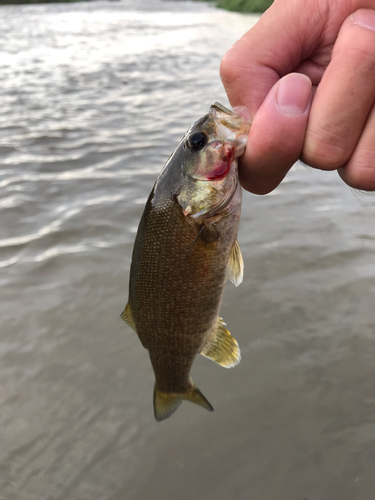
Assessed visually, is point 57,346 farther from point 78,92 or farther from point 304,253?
point 78,92

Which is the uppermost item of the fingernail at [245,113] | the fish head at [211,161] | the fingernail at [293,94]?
the fingernail at [293,94]

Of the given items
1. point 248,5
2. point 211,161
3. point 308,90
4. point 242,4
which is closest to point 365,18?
point 308,90

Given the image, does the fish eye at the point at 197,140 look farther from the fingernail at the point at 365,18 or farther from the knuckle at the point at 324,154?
the fingernail at the point at 365,18

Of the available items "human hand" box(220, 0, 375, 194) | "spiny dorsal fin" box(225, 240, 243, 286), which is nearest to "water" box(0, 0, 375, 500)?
"spiny dorsal fin" box(225, 240, 243, 286)

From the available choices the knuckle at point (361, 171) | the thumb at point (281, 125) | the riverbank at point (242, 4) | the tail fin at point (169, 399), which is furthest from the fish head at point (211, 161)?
the riverbank at point (242, 4)

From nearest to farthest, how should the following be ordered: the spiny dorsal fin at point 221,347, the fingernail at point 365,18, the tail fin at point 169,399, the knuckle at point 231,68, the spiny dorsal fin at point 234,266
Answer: the fingernail at point 365,18
the knuckle at point 231,68
the spiny dorsal fin at point 234,266
the spiny dorsal fin at point 221,347
the tail fin at point 169,399

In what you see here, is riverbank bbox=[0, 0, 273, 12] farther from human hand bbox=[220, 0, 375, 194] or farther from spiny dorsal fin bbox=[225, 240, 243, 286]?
spiny dorsal fin bbox=[225, 240, 243, 286]

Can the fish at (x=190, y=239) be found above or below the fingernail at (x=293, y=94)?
below
